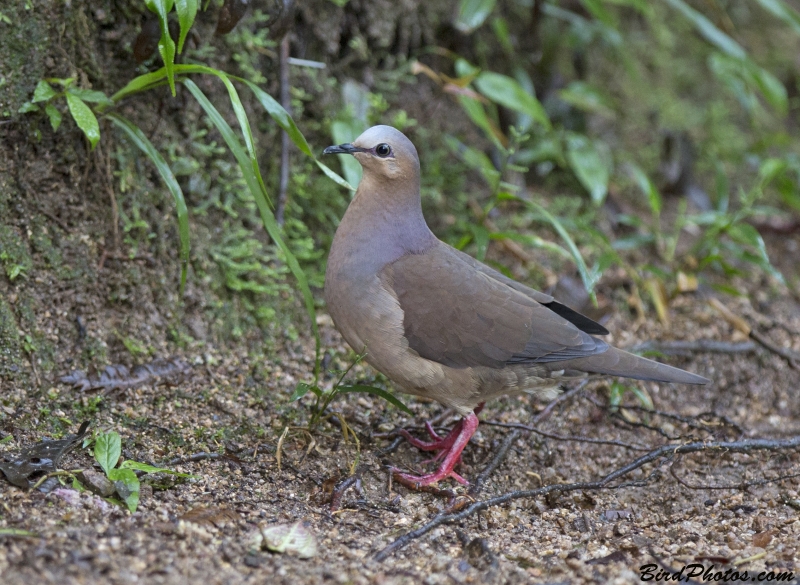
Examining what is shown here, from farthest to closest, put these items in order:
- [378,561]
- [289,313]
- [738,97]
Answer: [738,97] < [289,313] < [378,561]

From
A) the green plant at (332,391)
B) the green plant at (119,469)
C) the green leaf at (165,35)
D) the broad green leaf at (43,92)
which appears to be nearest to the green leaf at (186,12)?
the green leaf at (165,35)

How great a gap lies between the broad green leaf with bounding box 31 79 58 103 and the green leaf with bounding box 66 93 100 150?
0.25 feet

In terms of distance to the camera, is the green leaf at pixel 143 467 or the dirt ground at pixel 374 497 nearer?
the dirt ground at pixel 374 497

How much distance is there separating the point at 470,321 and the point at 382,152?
906 millimetres

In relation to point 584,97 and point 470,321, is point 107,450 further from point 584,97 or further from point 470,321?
point 584,97

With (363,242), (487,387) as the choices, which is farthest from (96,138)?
(487,387)

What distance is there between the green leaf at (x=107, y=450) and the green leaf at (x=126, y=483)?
0.03 m

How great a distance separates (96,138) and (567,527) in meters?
2.51

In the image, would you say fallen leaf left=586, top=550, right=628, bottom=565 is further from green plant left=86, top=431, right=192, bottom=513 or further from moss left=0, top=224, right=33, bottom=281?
moss left=0, top=224, right=33, bottom=281

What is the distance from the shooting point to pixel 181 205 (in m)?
3.44

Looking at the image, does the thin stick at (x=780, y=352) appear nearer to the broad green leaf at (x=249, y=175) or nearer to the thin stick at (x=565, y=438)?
the thin stick at (x=565, y=438)

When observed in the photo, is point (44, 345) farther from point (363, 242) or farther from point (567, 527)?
point (567, 527)

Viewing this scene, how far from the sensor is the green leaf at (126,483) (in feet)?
8.99

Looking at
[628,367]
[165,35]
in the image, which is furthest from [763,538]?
[165,35]
